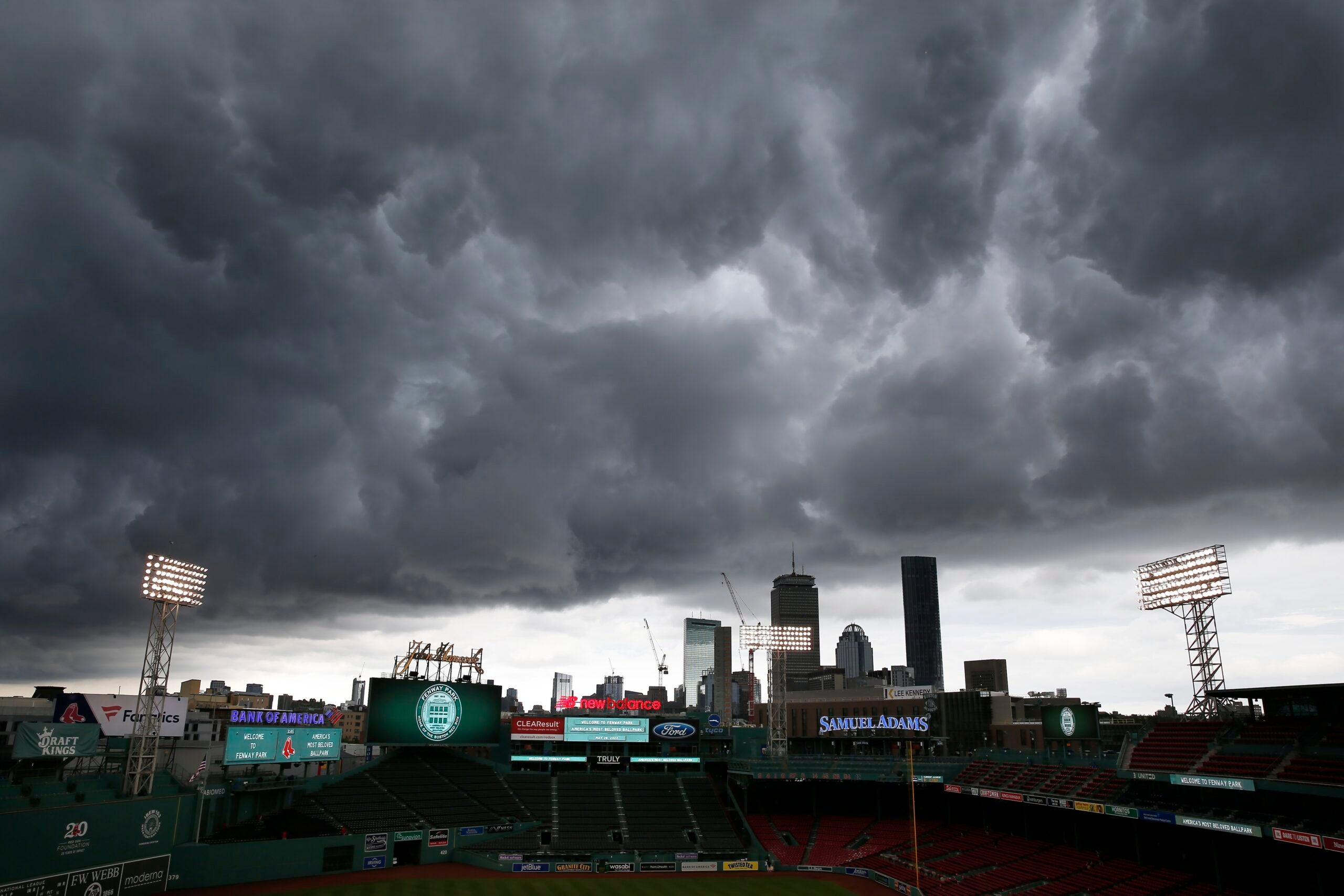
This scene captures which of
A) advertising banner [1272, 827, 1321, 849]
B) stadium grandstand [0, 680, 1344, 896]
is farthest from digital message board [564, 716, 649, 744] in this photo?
advertising banner [1272, 827, 1321, 849]

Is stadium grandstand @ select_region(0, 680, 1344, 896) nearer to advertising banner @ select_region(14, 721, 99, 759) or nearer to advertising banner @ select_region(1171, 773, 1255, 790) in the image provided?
advertising banner @ select_region(1171, 773, 1255, 790)

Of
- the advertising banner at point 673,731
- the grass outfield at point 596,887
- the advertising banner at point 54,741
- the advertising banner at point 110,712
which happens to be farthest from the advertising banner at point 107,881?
the advertising banner at point 673,731

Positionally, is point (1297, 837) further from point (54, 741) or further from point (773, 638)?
point (54, 741)

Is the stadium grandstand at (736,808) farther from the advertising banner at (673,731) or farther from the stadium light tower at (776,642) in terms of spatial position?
the stadium light tower at (776,642)

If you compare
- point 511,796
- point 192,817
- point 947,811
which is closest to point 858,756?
point 947,811

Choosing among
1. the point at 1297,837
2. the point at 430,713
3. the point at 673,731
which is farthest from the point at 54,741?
the point at 1297,837

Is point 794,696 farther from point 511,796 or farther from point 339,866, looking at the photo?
point 339,866
